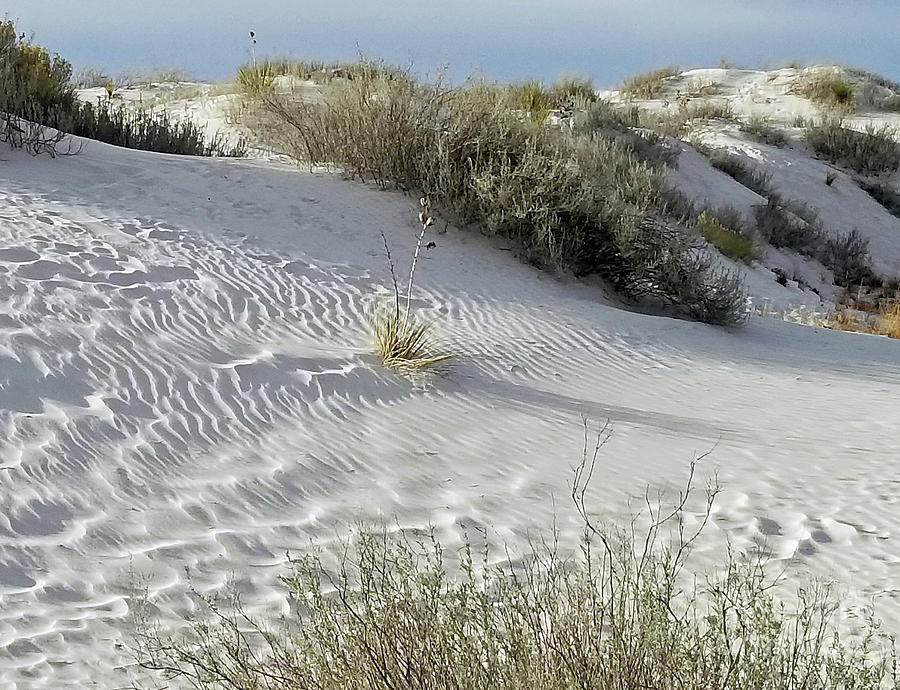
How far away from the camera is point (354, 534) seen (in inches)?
169

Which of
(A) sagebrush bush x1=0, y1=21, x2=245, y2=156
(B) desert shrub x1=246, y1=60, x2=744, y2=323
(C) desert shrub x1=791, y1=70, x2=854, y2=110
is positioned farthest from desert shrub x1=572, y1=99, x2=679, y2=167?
(C) desert shrub x1=791, y1=70, x2=854, y2=110

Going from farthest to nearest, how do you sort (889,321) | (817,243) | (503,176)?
(817,243) → (889,321) → (503,176)

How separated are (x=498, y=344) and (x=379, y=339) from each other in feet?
3.60

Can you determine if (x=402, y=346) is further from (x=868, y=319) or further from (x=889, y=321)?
(x=868, y=319)

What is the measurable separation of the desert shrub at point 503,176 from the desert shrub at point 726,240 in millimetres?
4046

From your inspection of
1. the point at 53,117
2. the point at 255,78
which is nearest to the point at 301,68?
the point at 255,78

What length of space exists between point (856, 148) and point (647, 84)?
7.46 metres

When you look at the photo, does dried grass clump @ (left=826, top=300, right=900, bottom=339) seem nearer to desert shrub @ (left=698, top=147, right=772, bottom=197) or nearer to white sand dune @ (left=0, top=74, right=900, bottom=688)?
white sand dune @ (left=0, top=74, right=900, bottom=688)

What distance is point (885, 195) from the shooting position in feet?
72.0

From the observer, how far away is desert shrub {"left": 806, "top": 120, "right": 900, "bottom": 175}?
2327cm

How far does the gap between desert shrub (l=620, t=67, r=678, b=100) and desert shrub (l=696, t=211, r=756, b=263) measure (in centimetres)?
1341

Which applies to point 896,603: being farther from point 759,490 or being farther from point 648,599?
point 648,599

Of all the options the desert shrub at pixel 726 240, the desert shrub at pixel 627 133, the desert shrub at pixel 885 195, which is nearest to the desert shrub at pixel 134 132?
the desert shrub at pixel 726 240

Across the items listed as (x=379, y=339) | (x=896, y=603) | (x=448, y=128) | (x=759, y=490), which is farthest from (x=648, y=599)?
(x=448, y=128)
